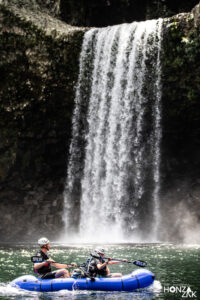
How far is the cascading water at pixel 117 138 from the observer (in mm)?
32531

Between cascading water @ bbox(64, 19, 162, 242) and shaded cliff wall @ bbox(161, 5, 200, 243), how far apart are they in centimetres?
73

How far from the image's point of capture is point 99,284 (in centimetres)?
1313

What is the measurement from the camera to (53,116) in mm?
34125

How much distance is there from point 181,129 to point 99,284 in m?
21.4

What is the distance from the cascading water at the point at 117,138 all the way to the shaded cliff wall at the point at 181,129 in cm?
73

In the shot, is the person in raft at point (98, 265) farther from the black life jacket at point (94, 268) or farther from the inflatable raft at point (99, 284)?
the inflatable raft at point (99, 284)

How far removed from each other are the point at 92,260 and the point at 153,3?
106 feet

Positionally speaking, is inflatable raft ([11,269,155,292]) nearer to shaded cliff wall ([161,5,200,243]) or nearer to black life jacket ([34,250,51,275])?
black life jacket ([34,250,51,275])

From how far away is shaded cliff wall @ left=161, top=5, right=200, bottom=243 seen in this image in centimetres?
3059

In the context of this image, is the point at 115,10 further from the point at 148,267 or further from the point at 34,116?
the point at 148,267

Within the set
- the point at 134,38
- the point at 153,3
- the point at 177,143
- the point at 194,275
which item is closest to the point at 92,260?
the point at 194,275

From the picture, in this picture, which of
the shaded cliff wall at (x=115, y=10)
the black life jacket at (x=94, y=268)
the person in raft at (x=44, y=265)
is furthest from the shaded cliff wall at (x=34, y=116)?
the black life jacket at (x=94, y=268)

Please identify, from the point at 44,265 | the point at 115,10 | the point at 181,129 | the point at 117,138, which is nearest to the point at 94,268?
the point at 44,265

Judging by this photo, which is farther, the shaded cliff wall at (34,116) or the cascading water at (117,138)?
the shaded cliff wall at (34,116)
